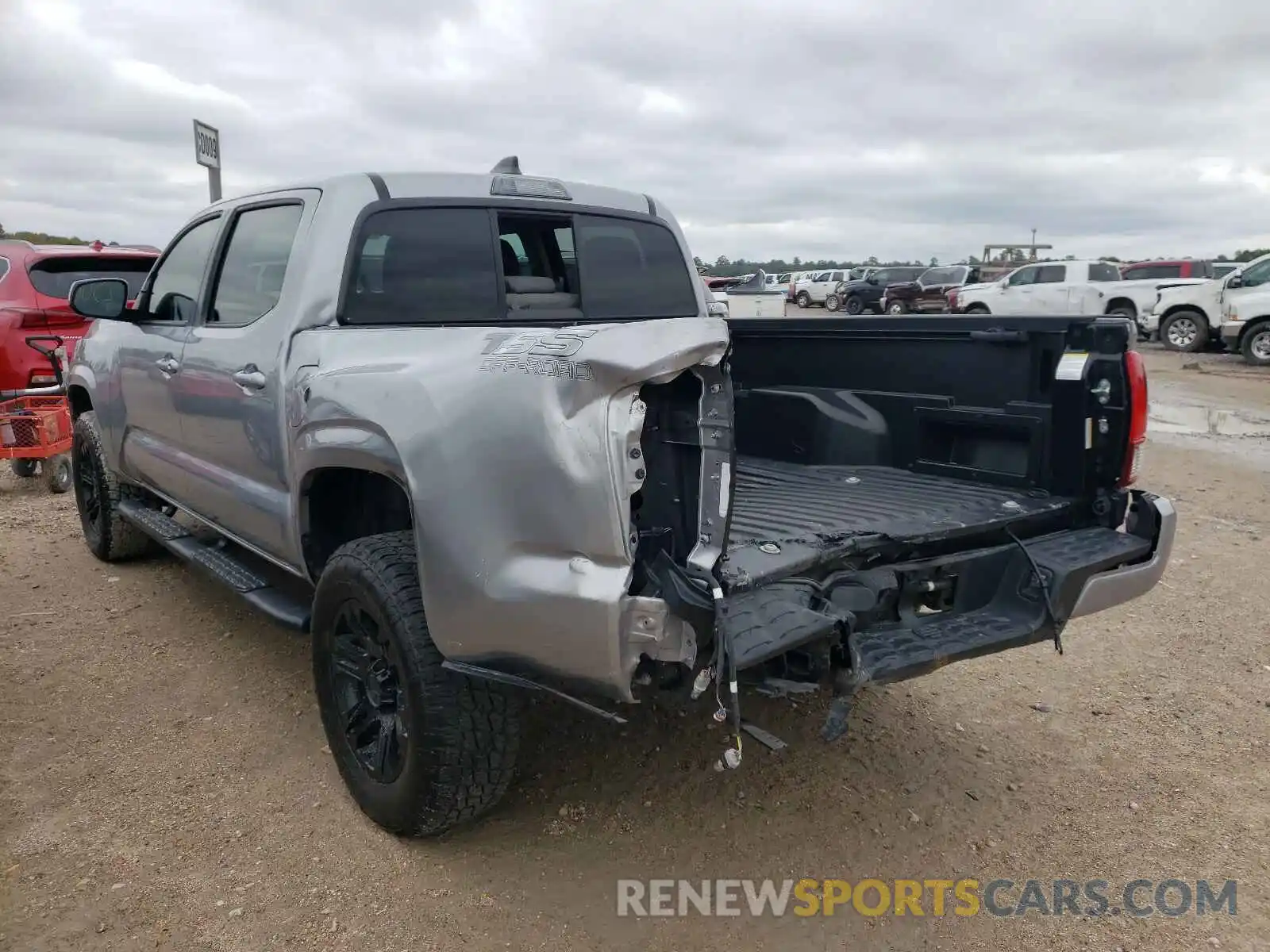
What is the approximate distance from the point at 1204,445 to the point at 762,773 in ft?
26.0

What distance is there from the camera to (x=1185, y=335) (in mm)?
18172

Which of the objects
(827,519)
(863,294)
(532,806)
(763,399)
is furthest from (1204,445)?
(863,294)

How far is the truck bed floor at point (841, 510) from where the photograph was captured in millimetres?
2713

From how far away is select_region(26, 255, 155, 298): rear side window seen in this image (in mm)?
7863

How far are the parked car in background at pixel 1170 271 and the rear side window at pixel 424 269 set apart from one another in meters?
22.3

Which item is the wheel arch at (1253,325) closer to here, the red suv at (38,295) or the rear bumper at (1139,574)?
the rear bumper at (1139,574)

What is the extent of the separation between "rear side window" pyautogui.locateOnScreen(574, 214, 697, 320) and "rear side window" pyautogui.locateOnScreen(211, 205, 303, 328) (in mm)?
1140

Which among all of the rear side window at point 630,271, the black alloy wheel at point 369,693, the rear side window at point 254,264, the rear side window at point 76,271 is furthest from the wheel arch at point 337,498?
the rear side window at point 76,271

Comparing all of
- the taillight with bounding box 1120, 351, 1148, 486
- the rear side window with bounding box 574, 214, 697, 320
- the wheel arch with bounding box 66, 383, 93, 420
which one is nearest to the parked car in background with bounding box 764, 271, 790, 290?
the wheel arch with bounding box 66, 383, 93, 420

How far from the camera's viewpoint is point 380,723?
2.89 meters

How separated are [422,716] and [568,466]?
876mm

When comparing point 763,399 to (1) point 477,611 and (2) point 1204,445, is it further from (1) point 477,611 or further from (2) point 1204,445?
(2) point 1204,445

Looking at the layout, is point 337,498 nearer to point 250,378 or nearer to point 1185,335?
point 250,378

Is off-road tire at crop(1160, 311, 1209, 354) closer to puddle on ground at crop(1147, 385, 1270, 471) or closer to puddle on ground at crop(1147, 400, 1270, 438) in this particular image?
puddle on ground at crop(1147, 385, 1270, 471)
